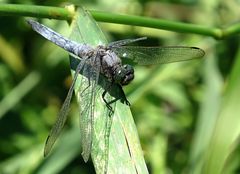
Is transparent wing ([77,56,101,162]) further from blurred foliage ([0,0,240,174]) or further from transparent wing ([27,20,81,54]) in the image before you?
blurred foliage ([0,0,240,174])

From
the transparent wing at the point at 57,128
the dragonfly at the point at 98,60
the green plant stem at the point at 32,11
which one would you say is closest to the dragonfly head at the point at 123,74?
the dragonfly at the point at 98,60

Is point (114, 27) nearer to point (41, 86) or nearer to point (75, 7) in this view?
point (41, 86)

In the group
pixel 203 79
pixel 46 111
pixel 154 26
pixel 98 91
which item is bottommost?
pixel 46 111

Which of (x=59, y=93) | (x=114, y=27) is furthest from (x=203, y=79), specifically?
(x=59, y=93)

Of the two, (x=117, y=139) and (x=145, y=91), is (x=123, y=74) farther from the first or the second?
(x=145, y=91)

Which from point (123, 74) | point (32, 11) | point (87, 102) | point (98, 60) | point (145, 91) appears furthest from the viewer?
point (145, 91)

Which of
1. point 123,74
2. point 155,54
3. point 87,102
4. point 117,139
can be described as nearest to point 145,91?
point 155,54

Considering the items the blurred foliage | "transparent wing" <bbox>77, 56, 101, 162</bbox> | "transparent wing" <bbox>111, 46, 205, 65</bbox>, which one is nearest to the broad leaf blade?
"transparent wing" <bbox>77, 56, 101, 162</bbox>
